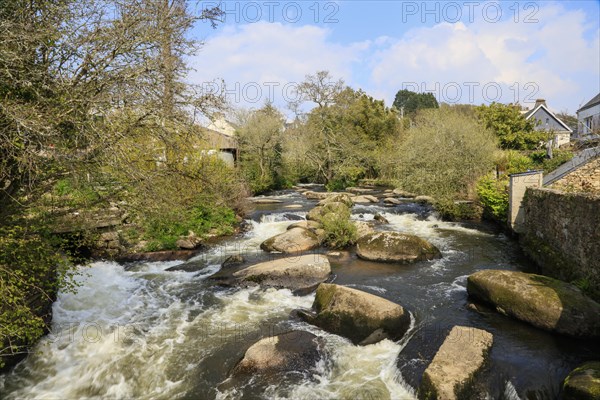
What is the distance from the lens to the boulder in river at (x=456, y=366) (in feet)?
18.8

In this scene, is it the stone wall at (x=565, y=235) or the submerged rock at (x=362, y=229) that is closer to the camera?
the stone wall at (x=565, y=235)

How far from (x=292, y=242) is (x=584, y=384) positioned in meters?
10.1

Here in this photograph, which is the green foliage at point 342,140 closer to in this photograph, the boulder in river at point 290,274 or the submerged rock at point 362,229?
the submerged rock at point 362,229

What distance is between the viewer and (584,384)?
536 cm

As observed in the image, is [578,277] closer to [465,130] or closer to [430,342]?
[430,342]

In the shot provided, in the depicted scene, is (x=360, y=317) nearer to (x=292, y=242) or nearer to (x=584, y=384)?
(x=584, y=384)

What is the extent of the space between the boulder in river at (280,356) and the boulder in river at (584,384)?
3.85 m

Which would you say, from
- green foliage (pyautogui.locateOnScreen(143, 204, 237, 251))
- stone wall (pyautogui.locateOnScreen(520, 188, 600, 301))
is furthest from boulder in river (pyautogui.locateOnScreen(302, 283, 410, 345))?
green foliage (pyautogui.locateOnScreen(143, 204, 237, 251))

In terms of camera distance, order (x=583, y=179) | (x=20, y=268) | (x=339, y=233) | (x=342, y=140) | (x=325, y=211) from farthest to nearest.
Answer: (x=342, y=140), (x=325, y=211), (x=339, y=233), (x=583, y=179), (x=20, y=268)

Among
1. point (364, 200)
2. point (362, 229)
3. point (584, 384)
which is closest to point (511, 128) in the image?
point (364, 200)

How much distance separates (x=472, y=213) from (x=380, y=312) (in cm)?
1295

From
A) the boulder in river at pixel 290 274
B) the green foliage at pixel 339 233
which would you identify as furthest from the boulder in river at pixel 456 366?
the green foliage at pixel 339 233

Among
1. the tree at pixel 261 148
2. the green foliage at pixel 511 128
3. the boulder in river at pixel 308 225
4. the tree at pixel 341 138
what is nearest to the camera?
the boulder in river at pixel 308 225

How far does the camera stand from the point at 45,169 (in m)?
5.72
